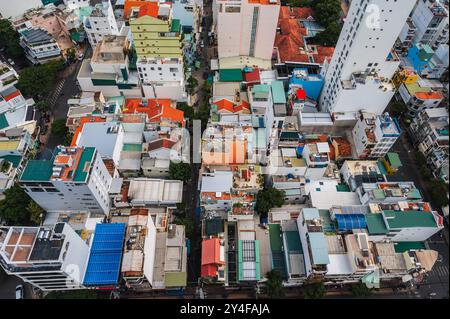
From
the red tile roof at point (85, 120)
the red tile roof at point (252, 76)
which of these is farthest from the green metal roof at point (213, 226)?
the red tile roof at point (252, 76)

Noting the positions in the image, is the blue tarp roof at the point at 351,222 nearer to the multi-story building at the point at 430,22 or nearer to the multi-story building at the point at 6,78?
the multi-story building at the point at 430,22

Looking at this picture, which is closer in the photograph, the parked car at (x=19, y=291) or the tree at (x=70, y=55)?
the parked car at (x=19, y=291)

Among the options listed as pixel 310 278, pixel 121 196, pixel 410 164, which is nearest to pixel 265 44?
pixel 410 164

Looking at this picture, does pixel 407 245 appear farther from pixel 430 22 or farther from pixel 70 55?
pixel 70 55

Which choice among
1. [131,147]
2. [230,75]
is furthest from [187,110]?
[131,147]

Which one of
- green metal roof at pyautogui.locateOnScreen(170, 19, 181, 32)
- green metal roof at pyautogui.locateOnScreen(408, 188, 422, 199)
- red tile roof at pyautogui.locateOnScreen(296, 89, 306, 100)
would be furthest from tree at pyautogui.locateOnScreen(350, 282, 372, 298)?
green metal roof at pyautogui.locateOnScreen(170, 19, 181, 32)

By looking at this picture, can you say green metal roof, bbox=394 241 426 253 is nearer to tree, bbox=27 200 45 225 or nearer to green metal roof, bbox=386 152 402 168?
green metal roof, bbox=386 152 402 168
